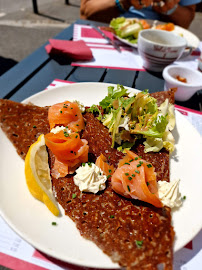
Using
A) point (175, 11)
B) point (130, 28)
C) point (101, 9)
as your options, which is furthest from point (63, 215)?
point (175, 11)

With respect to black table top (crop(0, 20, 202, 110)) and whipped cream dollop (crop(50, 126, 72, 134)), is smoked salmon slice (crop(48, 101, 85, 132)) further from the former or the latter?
black table top (crop(0, 20, 202, 110))

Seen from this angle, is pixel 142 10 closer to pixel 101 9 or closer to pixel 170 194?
pixel 101 9

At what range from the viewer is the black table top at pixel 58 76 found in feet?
8.53

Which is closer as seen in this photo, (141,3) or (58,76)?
(58,76)

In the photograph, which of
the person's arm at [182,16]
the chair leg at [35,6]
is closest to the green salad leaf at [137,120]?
the person's arm at [182,16]

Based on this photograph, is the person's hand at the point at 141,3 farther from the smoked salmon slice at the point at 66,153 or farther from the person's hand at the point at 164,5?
the smoked salmon slice at the point at 66,153

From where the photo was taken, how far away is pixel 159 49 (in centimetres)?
275

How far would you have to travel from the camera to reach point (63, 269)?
1.29 metres

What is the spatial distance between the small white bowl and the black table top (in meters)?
0.15

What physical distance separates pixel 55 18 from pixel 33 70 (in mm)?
7030

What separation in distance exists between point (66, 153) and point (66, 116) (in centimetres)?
42

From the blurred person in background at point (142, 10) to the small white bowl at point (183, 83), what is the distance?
2198mm

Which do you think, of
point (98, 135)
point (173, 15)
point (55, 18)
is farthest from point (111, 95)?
point (55, 18)

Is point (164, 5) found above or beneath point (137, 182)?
above
